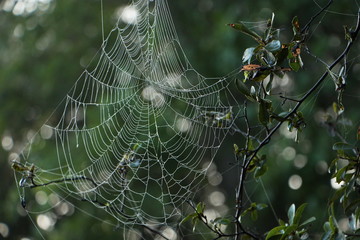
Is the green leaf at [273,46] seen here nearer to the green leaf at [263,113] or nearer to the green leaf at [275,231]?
the green leaf at [263,113]

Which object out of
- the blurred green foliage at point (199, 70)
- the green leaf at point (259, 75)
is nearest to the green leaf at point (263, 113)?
the green leaf at point (259, 75)

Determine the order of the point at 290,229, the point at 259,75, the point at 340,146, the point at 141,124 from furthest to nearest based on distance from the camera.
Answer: the point at 141,124
the point at 340,146
the point at 290,229
the point at 259,75

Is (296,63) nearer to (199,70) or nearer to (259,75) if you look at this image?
(259,75)

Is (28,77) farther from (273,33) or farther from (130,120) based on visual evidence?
(273,33)

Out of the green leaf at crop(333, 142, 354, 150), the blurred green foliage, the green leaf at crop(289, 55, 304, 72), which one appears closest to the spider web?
the blurred green foliage

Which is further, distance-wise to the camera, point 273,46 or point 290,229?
point 290,229

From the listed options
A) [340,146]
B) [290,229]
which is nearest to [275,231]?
[290,229]
